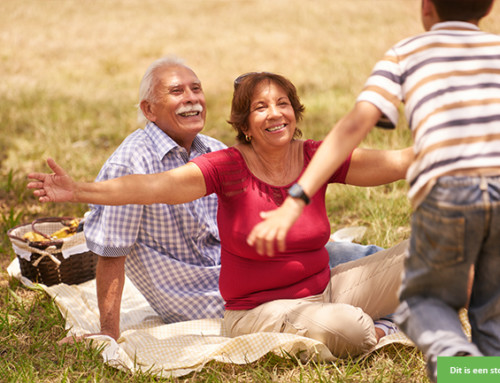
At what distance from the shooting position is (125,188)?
114 inches

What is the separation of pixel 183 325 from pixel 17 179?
10.8ft

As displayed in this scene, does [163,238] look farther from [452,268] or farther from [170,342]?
[452,268]

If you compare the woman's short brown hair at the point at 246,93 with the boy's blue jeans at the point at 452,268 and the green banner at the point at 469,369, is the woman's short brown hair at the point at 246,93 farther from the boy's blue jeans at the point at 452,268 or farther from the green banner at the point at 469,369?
the green banner at the point at 469,369

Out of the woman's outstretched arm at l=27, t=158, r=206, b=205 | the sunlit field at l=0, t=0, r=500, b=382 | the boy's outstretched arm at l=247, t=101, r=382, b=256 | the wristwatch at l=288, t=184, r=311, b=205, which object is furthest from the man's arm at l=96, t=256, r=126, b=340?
the wristwatch at l=288, t=184, r=311, b=205

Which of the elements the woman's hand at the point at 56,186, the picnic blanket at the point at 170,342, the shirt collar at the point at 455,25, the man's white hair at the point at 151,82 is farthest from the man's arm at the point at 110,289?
the shirt collar at the point at 455,25

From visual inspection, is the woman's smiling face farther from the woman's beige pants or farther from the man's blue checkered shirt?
the woman's beige pants

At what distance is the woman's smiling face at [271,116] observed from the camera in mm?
3326

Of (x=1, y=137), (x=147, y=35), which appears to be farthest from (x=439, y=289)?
(x=147, y=35)

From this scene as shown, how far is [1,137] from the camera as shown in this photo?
8.03 meters

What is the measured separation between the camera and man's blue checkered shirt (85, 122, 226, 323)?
3588 millimetres

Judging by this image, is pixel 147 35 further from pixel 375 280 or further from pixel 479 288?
pixel 479 288

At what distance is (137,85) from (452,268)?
10006 millimetres

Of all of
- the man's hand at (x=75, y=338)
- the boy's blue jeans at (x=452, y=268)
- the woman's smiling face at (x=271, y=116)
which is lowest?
the man's hand at (x=75, y=338)

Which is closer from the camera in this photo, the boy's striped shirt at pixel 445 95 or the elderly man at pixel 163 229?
the boy's striped shirt at pixel 445 95
